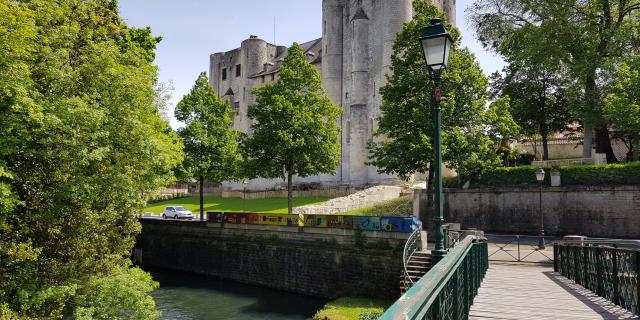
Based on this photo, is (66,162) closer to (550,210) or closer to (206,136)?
(206,136)

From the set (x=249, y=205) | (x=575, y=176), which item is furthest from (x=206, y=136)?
(x=575, y=176)

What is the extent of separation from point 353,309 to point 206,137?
17.5 m

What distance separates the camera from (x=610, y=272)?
315 inches

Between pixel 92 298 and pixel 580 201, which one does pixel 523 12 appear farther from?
pixel 92 298

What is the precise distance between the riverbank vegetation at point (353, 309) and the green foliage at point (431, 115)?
28.9ft

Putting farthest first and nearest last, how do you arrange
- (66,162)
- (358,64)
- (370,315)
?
(358,64)
(370,315)
(66,162)

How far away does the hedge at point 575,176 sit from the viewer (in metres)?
26.2

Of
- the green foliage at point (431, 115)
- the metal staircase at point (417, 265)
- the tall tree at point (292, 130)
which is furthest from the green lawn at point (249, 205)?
the metal staircase at point (417, 265)

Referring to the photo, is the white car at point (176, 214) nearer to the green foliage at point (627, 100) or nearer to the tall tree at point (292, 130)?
the tall tree at point (292, 130)

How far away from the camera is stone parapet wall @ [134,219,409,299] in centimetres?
2194

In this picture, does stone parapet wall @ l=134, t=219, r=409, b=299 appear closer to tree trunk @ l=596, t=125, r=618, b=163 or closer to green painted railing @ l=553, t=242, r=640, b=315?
green painted railing @ l=553, t=242, r=640, b=315

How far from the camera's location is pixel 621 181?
26312mm

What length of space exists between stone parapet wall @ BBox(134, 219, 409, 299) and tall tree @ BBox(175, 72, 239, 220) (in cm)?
315

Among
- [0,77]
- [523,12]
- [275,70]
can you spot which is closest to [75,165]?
[0,77]
